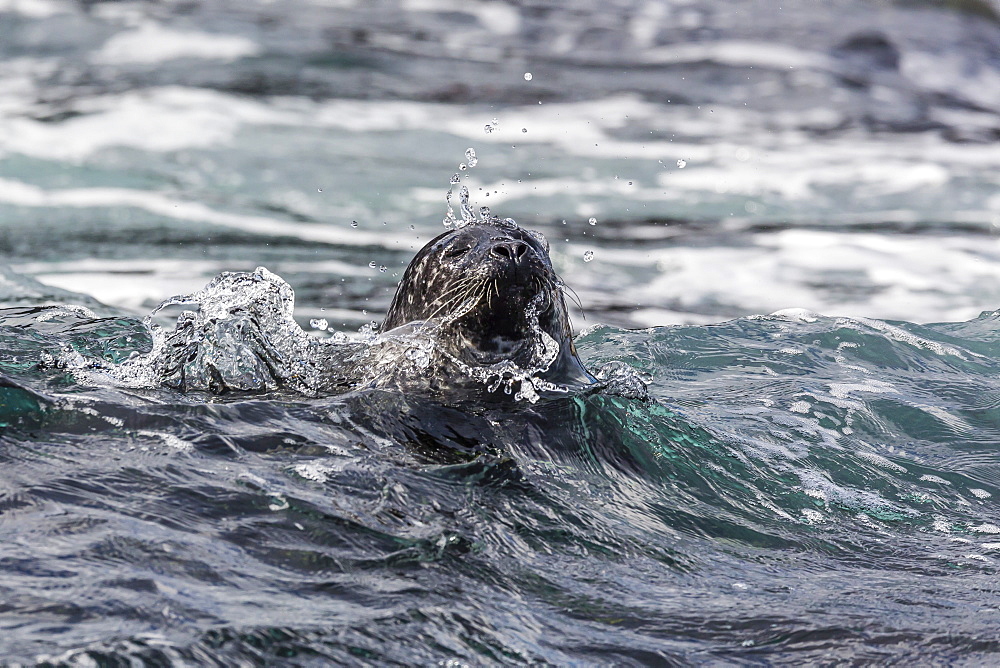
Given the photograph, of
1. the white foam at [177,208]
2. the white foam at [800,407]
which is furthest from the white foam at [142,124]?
the white foam at [800,407]

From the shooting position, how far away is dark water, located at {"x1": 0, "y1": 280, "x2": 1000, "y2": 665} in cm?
279

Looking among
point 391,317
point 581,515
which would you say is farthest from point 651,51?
point 581,515

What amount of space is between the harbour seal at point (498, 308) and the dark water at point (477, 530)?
219 mm

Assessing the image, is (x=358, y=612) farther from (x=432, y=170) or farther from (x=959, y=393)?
(x=432, y=170)

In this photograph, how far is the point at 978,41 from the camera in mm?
15055

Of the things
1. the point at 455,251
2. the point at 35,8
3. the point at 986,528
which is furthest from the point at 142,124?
the point at 986,528

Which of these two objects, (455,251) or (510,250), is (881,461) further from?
(455,251)

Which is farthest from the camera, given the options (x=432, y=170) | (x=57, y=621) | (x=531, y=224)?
(x=432, y=170)

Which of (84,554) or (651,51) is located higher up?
(651,51)

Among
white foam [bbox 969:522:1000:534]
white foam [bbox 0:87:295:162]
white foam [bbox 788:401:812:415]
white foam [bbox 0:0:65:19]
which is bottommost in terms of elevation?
white foam [bbox 788:401:812:415]

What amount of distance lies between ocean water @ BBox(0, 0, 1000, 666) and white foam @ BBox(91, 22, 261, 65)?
0.05 meters

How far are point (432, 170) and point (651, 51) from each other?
4.88 meters

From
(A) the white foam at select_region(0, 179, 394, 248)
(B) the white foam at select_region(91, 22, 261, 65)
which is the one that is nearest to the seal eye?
(A) the white foam at select_region(0, 179, 394, 248)

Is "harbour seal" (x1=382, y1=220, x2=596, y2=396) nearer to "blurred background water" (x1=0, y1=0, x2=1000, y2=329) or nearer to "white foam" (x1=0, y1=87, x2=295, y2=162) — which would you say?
"blurred background water" (x1=0, y1=0, x2=1000, y2=329)
